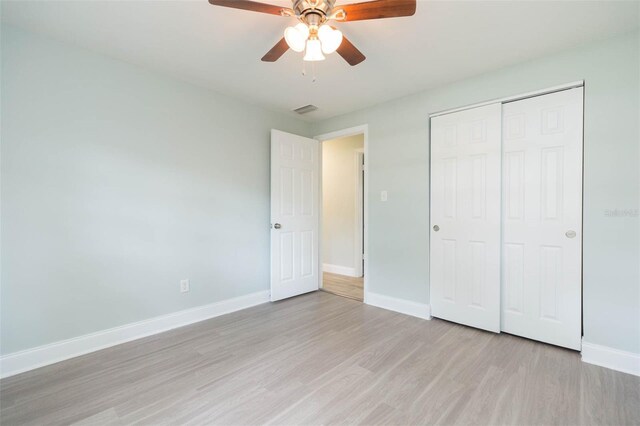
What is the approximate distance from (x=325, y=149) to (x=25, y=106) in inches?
153

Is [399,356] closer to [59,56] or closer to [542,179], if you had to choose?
[542,179]

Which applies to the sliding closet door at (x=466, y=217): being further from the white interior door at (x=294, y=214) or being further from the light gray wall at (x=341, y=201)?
the light gray wall at (x=341, y=201)

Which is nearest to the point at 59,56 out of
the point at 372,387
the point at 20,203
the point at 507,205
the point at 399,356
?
the point at 20,203

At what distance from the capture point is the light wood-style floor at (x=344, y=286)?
3826mm

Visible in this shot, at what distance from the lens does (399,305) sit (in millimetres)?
3141

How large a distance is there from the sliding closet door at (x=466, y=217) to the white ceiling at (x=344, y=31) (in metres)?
0.51

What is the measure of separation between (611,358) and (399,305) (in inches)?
64.6

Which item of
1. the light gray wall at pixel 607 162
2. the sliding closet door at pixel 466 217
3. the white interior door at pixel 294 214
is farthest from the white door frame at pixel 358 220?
the light gray wall at pixel 607 162

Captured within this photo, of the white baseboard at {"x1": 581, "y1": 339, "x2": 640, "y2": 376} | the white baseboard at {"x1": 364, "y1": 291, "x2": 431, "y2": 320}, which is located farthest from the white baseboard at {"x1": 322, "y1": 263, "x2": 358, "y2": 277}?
the white baseboard at {"x1": 581, "y1": 339, "x2": 640, "y2": 376}

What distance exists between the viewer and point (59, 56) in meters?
2.11

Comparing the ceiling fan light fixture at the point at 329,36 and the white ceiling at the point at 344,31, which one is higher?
the white ceiling at the point at 344,31

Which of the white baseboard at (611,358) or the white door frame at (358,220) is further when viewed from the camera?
the white door frame at (358,220)

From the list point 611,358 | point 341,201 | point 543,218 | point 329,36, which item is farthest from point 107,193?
point 611,358

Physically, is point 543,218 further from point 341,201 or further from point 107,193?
point 107,193
